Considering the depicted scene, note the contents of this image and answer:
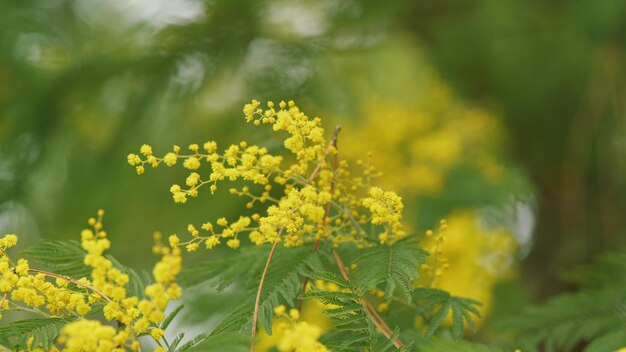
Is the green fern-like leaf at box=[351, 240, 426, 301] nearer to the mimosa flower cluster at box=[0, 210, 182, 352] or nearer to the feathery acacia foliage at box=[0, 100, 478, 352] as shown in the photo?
the feathery acacia foliage at box=[0, 100, 478, 352]

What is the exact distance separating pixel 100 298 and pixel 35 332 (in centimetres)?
13

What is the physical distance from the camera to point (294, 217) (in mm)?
1326

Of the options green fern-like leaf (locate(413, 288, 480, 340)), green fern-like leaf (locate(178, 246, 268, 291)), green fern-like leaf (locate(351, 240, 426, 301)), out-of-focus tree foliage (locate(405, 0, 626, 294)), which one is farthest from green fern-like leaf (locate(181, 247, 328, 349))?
out-of-focus tree foliage (locate(405, 0, 626, 294))

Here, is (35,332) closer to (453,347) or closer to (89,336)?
(89,336)

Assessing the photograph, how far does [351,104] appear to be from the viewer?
2982mm

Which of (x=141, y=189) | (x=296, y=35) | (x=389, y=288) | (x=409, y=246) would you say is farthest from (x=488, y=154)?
(x=389, y=288)

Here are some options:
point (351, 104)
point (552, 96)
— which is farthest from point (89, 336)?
point (552, 96)

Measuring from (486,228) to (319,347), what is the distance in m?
1.95

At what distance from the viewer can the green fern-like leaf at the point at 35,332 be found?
1258 mm

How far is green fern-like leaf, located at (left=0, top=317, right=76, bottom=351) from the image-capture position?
1258mm

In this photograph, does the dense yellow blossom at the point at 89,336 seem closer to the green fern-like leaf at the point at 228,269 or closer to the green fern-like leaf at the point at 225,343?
the green fern-like leaf at the point at 225,343

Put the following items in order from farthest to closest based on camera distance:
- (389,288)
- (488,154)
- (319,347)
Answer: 1. (488,154)
2. (389,288)
3. (319,347)

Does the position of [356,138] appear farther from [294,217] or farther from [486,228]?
[294,217]

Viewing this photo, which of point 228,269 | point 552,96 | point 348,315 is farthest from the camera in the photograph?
point 552,96
